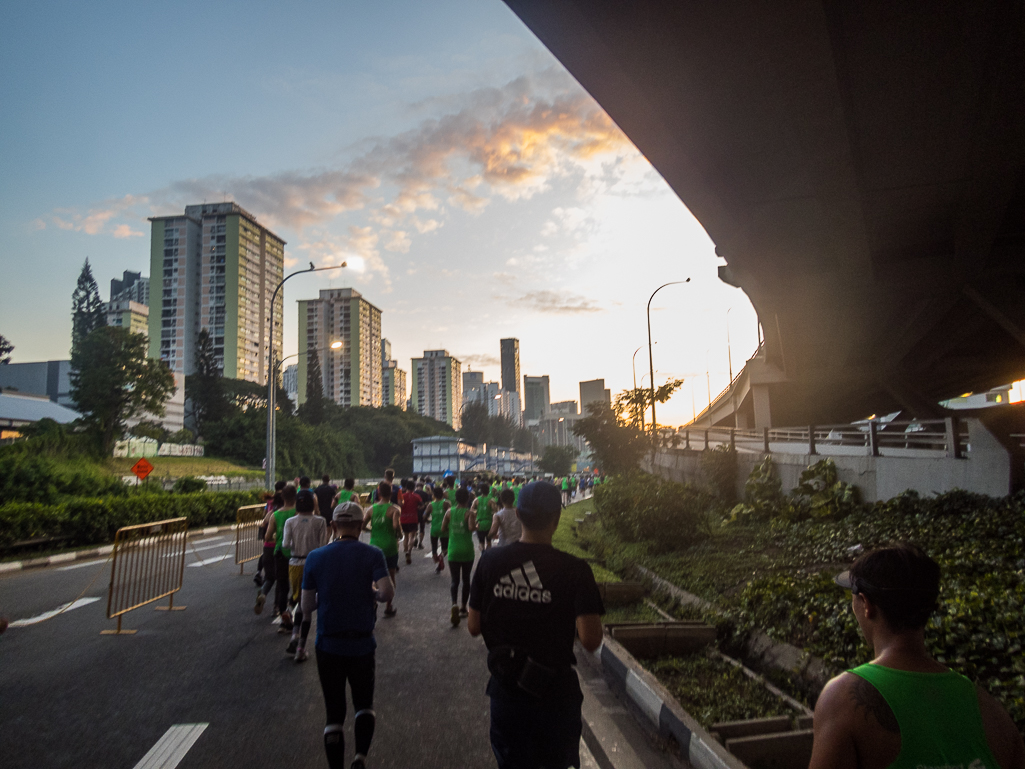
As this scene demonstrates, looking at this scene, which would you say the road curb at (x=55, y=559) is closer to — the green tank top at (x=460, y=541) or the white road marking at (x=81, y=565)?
the white road marking at (x=81, y=565)

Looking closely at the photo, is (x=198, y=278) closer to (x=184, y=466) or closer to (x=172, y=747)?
(x=184, y=466)

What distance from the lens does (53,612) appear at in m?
9.56

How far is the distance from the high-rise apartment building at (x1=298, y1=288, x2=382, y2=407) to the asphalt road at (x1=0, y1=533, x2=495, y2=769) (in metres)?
156

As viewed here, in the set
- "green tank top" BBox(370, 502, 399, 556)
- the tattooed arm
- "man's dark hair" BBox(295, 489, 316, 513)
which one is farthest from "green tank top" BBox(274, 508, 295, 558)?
the tattooed arm

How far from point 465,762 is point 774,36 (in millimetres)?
8375

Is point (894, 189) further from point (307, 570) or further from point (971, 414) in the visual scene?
point (307, 570)

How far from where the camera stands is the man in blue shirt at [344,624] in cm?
428

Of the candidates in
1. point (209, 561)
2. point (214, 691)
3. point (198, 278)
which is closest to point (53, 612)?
point (214, 691)

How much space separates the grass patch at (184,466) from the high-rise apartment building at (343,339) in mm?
95759

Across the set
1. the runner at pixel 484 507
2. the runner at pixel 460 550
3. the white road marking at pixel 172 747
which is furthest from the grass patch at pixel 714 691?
the runner at pixel 484 507

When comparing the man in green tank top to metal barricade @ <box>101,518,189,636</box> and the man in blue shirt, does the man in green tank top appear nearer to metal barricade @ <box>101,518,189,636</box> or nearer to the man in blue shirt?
the man in blue shirt

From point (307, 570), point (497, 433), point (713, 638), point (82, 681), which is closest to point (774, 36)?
point (713, 638)

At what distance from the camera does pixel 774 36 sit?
26.2 ft

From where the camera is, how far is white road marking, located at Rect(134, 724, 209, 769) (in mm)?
4527
